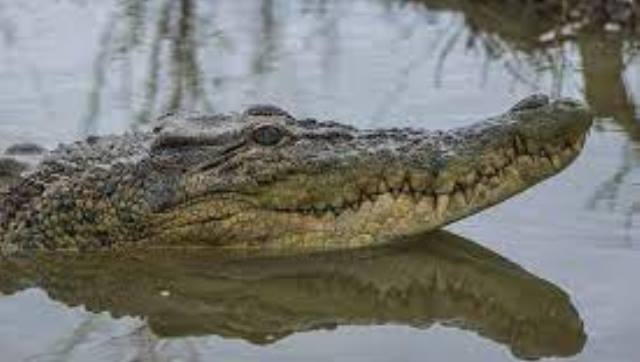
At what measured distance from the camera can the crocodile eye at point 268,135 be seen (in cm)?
577

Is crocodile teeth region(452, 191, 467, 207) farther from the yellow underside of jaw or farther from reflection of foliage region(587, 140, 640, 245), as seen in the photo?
reflection of foliage region(587, 140, 640, 245)

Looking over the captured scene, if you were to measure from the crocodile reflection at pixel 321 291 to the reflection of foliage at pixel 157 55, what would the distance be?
2416 mm

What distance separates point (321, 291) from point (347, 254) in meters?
0.39

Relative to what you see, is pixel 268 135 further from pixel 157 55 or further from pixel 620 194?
pixel 157 55

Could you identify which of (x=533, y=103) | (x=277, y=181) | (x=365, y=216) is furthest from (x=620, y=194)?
(x=277, y=181)

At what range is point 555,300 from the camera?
504cm

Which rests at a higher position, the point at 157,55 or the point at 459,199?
the point at 157,55

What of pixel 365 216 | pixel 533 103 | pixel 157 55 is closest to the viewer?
pixel 533 103

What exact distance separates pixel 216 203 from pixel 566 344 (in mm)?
1784

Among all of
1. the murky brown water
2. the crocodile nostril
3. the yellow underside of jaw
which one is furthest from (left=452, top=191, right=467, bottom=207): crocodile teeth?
the crocodile nostril

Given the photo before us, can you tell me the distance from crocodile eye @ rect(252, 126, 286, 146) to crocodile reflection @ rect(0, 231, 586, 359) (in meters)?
0.48

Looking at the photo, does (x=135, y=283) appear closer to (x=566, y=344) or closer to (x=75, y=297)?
(x=75, y=297)

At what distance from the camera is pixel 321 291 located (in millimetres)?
5344

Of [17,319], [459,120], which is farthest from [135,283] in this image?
[459,120]
